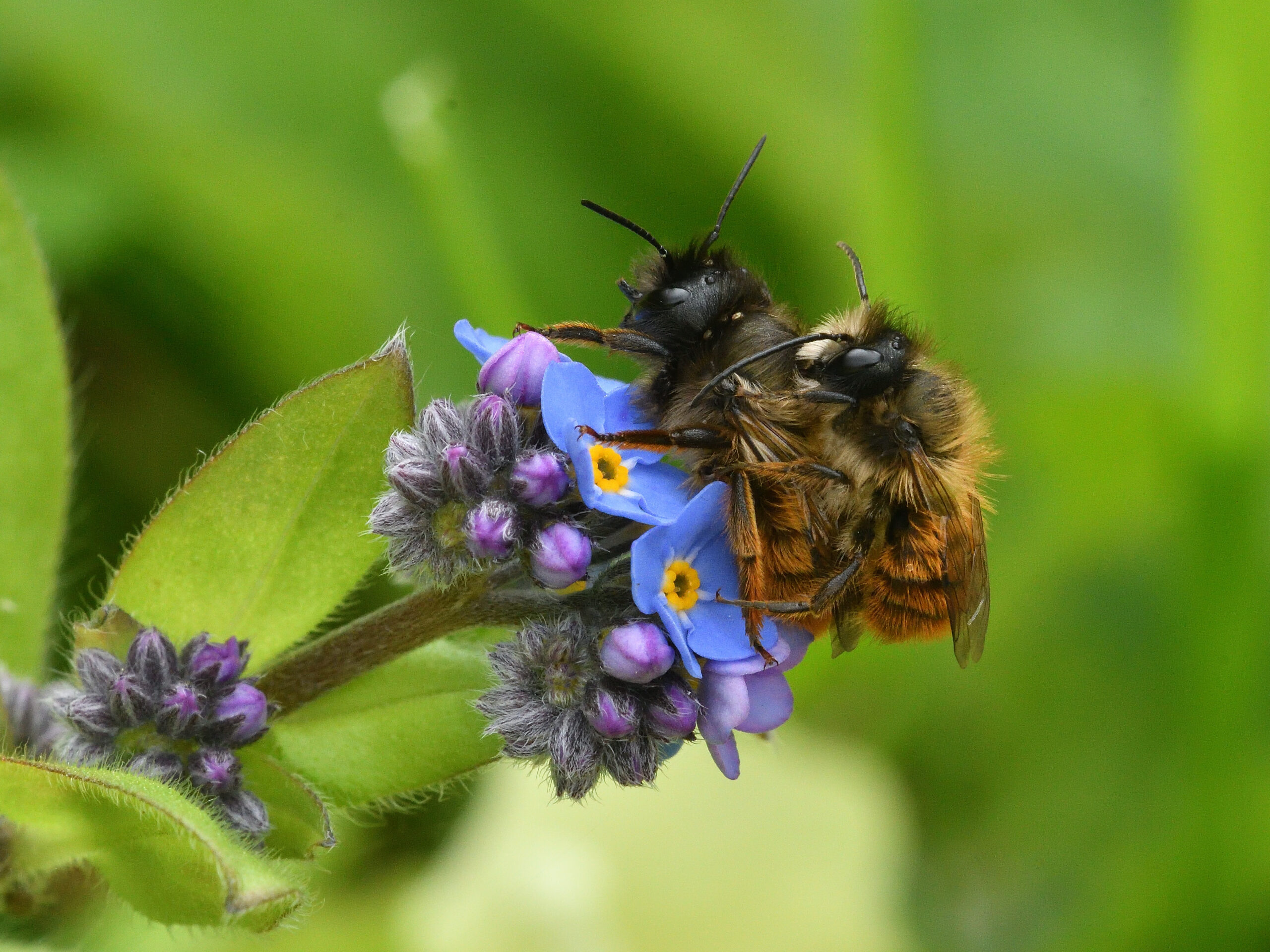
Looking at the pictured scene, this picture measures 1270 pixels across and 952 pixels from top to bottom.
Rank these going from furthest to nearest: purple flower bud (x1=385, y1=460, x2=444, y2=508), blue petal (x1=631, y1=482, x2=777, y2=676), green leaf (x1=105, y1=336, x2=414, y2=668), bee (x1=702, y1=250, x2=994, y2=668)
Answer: green leaf (x1=105, y1=336, x2=414, y2=668)
bee (x1=702, y1=250, x2=994, y2=668)
purple flower bud (x1=385, y1=460, x2=444, y2=508)
blue petal (x1=631, y1=482, x2=777, y2=676)

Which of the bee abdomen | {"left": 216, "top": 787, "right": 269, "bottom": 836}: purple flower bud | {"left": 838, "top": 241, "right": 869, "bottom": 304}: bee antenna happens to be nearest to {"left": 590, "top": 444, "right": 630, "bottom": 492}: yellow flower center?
the bee abdomen

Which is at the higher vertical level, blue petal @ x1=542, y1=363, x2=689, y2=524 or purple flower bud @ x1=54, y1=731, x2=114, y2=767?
blue petal @ x1=542, y1=363, x2=689, y2=524

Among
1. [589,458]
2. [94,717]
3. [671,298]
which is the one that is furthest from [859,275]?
[94,717]

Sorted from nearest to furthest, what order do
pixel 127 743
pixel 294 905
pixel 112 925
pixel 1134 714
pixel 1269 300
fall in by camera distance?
pixel 294 905 → pixel 127 743 → pixel 112 925 → pixel 1269 300 → pixel 1134 714

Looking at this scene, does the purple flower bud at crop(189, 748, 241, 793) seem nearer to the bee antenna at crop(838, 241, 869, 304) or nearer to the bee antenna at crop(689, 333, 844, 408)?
the bee antenna at crop(689, 333, 844, 408)

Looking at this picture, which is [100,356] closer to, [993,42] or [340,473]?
[340,473]

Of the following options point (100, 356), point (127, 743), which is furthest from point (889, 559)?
point (100, 356)

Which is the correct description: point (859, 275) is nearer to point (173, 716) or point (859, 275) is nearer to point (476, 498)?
point (476, 498)
